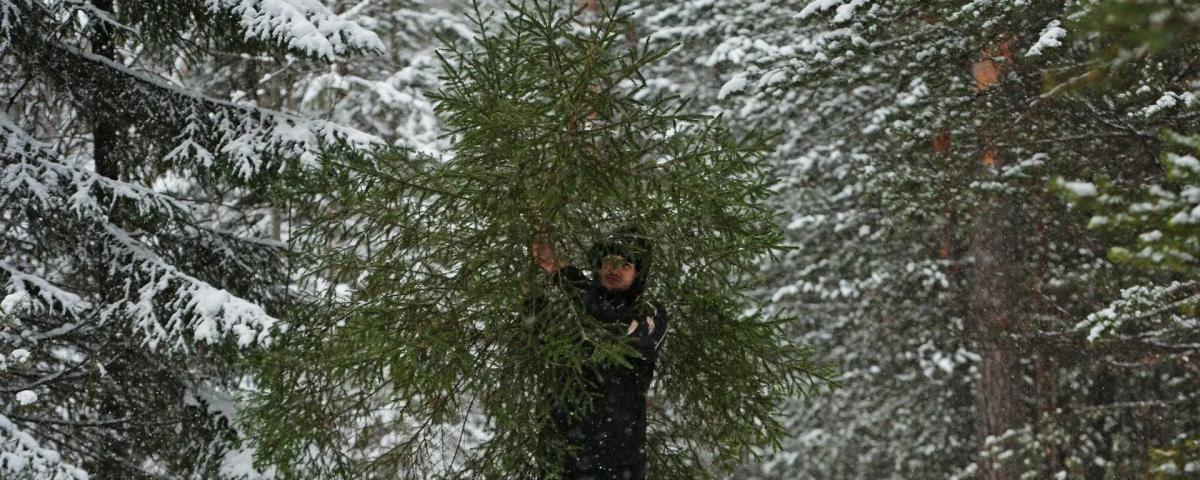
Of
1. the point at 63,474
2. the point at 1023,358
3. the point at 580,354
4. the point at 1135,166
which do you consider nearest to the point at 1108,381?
the point at 1023,358

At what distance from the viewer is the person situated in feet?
14.8

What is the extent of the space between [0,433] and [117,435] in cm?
236

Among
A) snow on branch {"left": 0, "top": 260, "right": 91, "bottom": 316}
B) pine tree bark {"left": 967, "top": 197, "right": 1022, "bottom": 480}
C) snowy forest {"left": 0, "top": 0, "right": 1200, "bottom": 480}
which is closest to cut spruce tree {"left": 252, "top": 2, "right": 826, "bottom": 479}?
snowy forest {"left": 0, "top": 0, "right": 1200, "bottom": 480}

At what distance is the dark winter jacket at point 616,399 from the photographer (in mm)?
4512

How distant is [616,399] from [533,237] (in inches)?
34.0

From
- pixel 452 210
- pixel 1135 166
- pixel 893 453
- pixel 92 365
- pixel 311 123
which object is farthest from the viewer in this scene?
pixel 893 453

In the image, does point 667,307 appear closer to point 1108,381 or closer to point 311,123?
point 311,123

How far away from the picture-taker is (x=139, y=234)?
7.47 m

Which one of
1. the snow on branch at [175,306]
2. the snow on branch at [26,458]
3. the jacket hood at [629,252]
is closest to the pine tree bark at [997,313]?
the jacket hood at [629,252]

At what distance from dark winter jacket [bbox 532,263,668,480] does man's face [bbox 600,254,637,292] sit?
37 mm

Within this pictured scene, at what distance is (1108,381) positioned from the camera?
46.5 feet

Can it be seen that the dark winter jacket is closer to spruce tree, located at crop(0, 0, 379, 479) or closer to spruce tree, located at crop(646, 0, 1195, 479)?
spruce tree, located at crop(646, 0, 1195, 479)

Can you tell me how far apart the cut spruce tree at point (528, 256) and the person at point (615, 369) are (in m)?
0.09

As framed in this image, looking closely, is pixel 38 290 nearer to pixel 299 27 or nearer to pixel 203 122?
pixel 203 122
